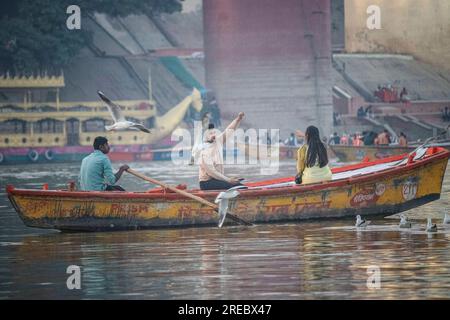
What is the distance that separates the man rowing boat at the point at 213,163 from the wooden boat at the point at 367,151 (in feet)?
72.7

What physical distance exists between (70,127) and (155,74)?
1329 cm

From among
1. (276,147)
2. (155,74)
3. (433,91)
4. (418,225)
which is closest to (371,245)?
(418,225)

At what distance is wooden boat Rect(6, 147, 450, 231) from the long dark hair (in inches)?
16.7

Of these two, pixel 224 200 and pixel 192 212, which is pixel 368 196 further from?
pixel 192 212

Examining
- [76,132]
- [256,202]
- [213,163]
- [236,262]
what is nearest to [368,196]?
[256,202]

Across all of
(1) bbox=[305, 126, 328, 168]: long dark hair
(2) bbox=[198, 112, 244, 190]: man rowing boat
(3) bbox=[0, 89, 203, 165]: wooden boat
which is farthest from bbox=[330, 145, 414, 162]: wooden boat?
(2) bbox=[198, 112, 244, 190]: man rowing boat

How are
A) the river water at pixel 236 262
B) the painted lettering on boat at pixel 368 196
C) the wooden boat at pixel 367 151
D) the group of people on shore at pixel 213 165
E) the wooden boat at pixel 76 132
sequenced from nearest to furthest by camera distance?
the river water at pixel 236 262
the group of people on shore at pixel 213 165
the painted lettering on boat at pixel 368 196
the wooden boat at pixel 367 151
the wooden boat at pixel 76 132

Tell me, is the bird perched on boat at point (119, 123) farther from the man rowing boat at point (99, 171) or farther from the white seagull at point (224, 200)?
the white seagull at point (224, 200)

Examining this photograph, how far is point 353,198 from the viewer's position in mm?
25156

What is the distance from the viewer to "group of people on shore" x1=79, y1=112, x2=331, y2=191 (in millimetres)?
24219

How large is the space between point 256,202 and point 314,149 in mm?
1276

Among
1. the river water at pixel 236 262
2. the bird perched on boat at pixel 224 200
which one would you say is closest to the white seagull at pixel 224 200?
the bird perched on boat at pixel 224 200

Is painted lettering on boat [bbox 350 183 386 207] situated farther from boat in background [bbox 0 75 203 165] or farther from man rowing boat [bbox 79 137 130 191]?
boat in background [bbox 0 75 203 165]

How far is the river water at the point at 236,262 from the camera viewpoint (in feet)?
56.5
